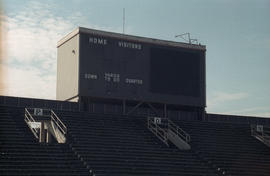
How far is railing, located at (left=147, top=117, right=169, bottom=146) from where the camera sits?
34.1 metres

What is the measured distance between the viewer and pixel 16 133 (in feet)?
96.6

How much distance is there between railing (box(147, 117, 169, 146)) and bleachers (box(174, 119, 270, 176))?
5.59ft

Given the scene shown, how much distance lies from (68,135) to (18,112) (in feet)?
13.4

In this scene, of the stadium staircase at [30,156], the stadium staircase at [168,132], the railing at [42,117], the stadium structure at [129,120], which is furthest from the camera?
the stadium staircase at [168,132]

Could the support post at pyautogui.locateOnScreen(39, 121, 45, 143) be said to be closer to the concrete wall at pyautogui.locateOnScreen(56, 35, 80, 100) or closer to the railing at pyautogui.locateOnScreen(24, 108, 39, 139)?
the railing at pyautogui.locateOnScreen(24, 108, 39, 139)

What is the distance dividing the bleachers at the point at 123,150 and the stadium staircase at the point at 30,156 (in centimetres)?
84

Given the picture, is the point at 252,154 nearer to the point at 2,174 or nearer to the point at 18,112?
the point at 18,112

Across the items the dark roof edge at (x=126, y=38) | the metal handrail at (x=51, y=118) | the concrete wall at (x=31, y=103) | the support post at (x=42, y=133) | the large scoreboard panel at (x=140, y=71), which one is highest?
the dark roof edge at (x=126, y=38)

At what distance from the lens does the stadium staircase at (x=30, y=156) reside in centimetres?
2539

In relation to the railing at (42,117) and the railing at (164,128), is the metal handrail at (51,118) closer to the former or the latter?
the railing at (42,117)

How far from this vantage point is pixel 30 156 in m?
26.8

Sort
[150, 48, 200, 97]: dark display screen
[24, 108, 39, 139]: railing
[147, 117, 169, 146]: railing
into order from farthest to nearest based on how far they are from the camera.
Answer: [150, 48, 200, 97]: dark display screen
[147, 117, 169, 146]: railing
[24, 108, 39, 139]: railing

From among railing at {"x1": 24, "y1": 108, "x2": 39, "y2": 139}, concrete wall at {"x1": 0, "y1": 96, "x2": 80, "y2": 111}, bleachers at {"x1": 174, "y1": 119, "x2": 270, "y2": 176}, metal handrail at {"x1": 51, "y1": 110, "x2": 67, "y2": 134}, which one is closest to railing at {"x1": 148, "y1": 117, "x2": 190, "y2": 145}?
bleachers at {"x1": 174, "y1": 119, "x2": 270, "y2": 176}

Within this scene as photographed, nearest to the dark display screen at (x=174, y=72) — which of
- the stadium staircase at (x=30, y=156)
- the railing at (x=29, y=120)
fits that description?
the railing at (x=29, y=120)
